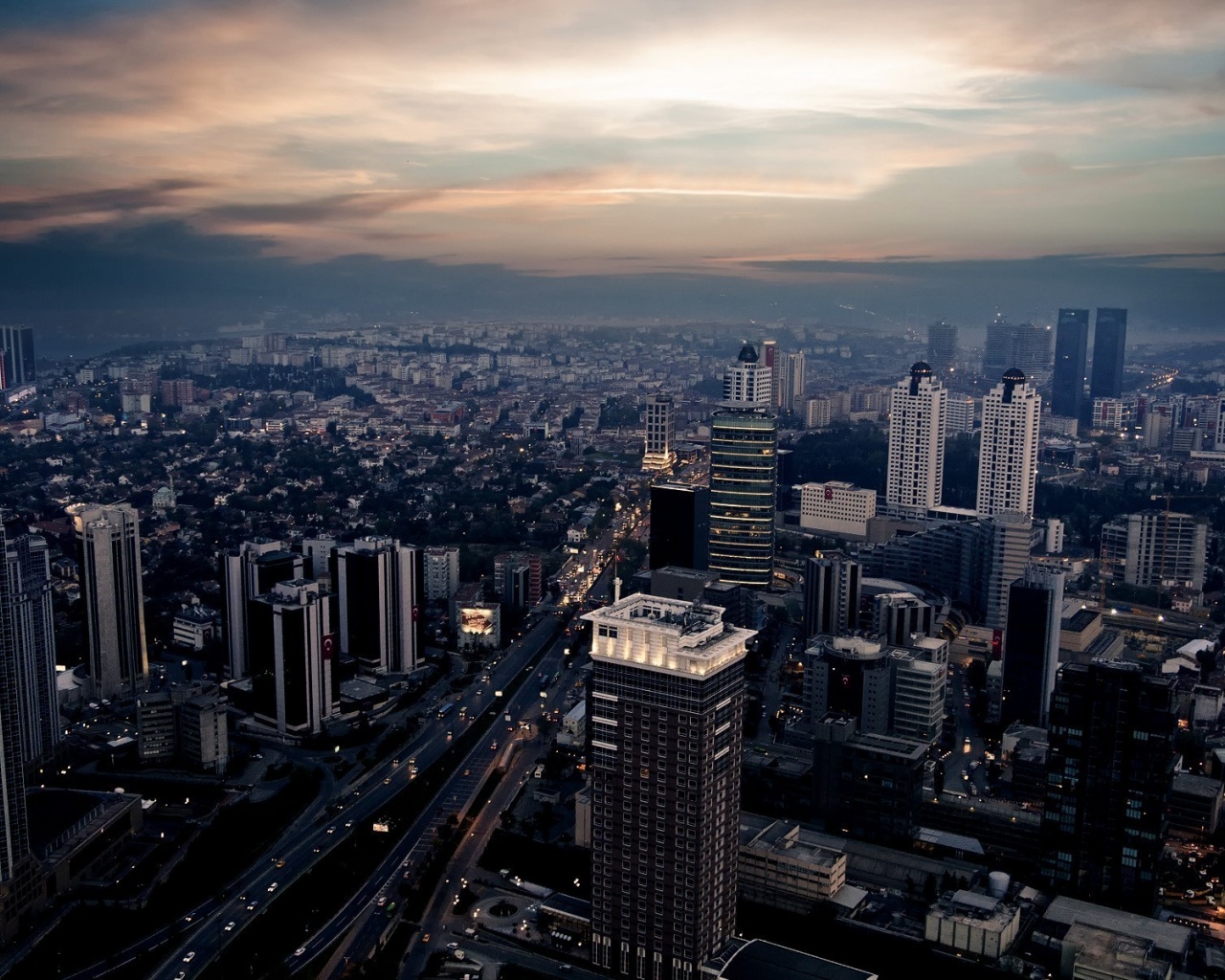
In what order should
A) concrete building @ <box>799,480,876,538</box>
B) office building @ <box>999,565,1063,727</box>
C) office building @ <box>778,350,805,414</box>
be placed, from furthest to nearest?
office building @ <box>778,350,805,414</box>
concrete building @ <box>799,480,876,538</box>
office building @ <box>999,565,1063,727</box>

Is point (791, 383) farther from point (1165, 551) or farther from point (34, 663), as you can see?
point (34, 663)

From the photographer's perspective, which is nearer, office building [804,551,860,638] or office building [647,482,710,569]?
office building [804,551,860,638]

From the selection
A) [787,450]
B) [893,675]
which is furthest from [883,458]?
[893,675]

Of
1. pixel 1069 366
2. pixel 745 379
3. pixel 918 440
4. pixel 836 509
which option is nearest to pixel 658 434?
pixel 745 379

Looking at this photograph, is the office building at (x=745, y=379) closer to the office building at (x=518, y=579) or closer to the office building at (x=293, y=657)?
the office building at (x=518, y=579)

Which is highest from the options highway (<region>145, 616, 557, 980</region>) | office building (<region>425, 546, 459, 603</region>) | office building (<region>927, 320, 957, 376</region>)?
office building (<region>927, 320, 957, 376</region>)

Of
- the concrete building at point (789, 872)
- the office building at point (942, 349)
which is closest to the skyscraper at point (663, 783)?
the concrete building at point (789, 872)

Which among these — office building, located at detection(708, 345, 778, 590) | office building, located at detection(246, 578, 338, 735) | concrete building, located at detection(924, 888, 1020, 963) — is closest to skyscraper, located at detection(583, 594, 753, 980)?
concrete building, located at detection(924, 888, 1020, 963)

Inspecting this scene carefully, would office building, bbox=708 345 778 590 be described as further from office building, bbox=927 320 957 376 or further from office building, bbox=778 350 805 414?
office building, bbox=927 320 957 376
